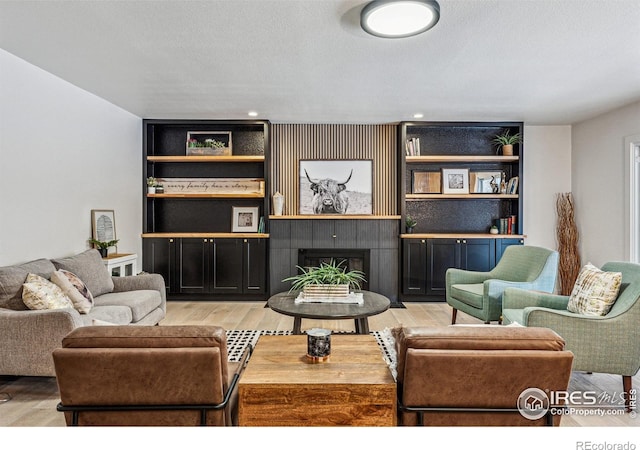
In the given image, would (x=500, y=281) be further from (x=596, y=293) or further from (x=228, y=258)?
(x=228, y=258)

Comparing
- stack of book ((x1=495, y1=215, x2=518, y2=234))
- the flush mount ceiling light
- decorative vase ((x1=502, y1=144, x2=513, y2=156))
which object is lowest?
stack of book ((x1=495, y1=215, x2=518, y2=234))

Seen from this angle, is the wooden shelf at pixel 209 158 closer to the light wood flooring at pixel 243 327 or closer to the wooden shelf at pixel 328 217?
the wooden shelf at pixel 328 217

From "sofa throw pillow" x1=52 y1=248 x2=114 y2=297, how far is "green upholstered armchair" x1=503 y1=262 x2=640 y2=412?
3.49 metres

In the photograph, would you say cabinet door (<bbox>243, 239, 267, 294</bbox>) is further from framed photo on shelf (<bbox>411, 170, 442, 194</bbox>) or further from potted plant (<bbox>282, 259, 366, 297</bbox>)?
framed photo on shelf (<bbox>411, 170, 442, 194</bbox>)

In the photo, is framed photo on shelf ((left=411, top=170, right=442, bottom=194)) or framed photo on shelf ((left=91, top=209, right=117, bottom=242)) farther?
framed photo on shelf ((left=411, top=170, right=442, bottom=194))

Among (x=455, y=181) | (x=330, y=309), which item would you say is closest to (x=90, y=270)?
(x=330, y=309)

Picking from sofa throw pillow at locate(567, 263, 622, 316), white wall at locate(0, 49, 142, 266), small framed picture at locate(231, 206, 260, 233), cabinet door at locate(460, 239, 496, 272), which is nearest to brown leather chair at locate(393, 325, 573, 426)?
sofa throw pillow at locate(567, 263, 622, 316)

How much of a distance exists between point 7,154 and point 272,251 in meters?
3.06

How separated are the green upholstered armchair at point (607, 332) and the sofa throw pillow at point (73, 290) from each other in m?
3.15

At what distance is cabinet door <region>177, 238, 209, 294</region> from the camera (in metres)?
5.38

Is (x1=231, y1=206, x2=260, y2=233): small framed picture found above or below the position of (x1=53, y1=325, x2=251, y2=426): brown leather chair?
above

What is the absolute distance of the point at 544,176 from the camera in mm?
5660

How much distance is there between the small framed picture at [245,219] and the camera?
5609 millimetres
